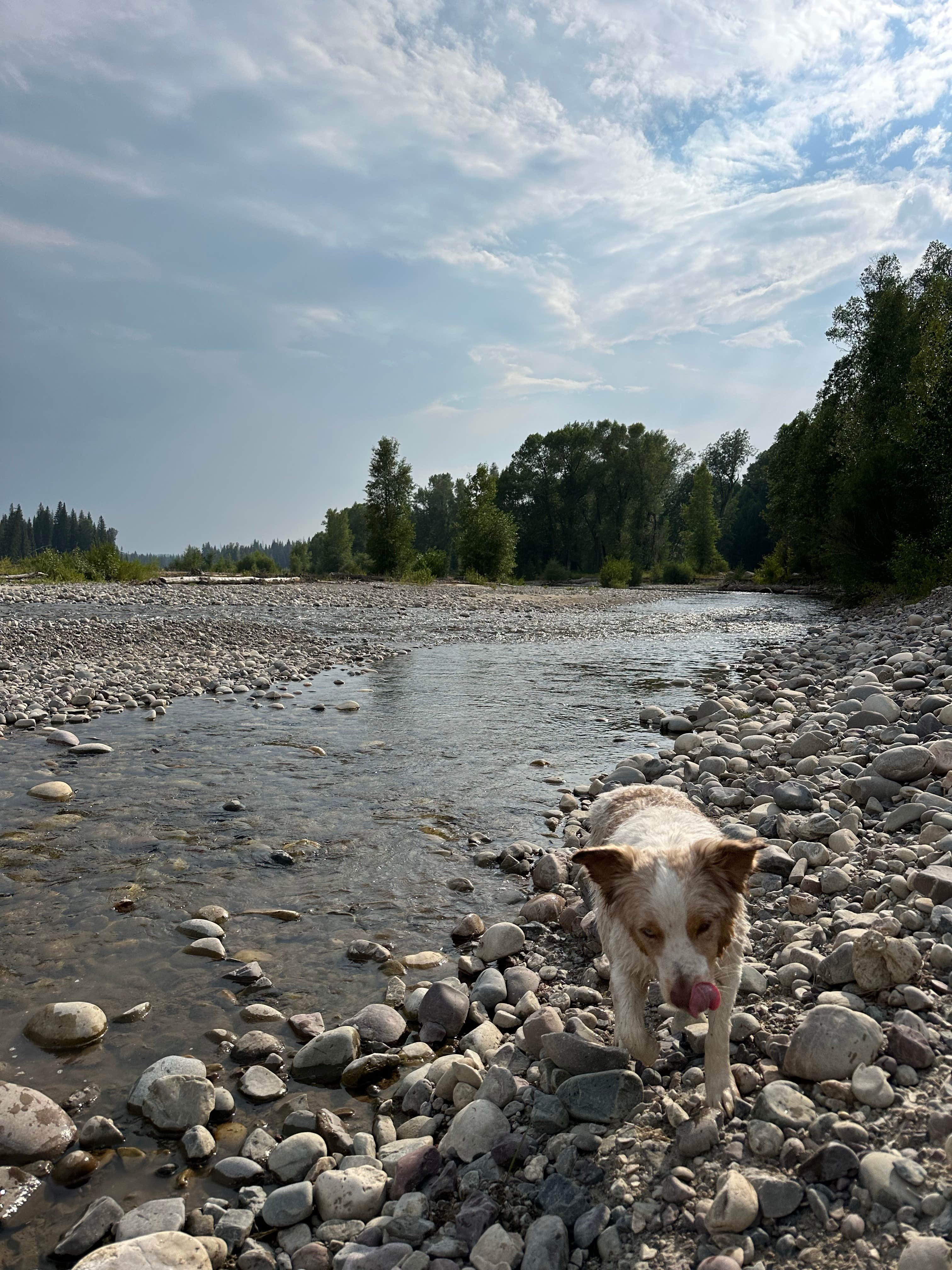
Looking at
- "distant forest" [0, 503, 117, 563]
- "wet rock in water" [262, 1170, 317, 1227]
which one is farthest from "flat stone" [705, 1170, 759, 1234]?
"distant forest" [0, 503, 117, 563]

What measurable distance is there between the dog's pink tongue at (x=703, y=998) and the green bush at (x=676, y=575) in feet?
245

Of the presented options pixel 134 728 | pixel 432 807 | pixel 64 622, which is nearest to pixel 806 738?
pixel 432 807

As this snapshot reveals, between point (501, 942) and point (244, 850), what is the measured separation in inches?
109

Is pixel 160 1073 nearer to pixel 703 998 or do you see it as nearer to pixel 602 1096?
pixel 602 1096

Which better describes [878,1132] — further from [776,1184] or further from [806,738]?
[806,738]

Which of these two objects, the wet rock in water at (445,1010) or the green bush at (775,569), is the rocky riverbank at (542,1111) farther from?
the green bush at (775,569)

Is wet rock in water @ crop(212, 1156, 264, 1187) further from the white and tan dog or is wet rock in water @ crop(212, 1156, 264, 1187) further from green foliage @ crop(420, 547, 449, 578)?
green foliage @ crop(420, 547, 449, 578)

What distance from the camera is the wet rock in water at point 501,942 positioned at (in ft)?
15.7

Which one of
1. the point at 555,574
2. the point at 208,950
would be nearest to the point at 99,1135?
the point at 208,950

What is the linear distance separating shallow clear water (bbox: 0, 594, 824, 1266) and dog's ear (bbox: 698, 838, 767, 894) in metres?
2.10

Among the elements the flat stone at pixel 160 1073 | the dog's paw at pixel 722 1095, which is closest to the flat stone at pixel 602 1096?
the dog's paw at pixel 722 1095

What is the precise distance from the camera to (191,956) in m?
4.70

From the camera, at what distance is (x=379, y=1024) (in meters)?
4.03

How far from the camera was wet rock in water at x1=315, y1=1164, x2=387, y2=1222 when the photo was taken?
2.86 metres
